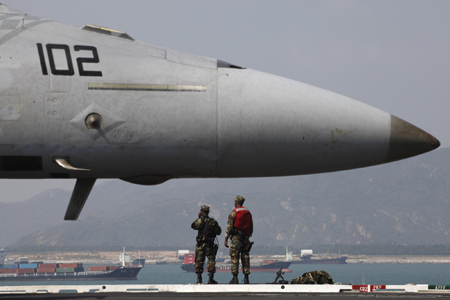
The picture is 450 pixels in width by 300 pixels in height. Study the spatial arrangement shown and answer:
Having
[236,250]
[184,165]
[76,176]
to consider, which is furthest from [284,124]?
[236,250]

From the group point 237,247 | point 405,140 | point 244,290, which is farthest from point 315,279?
point 405,140

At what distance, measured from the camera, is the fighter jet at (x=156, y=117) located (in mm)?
8383

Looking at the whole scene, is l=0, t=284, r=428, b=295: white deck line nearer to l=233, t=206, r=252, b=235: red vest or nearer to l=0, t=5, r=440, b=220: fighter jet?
l=233, t=206, r=252, b=235: red vest

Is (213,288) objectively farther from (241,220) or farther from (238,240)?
(241,220)

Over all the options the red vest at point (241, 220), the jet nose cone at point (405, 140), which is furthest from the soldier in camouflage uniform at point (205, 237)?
the jet nose cone at point (405, 140)

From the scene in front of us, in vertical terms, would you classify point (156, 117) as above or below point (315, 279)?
above

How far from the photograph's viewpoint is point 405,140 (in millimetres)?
8734

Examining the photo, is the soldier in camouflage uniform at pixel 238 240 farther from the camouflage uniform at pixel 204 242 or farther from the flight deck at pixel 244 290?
the flight deck at pixel 244 290

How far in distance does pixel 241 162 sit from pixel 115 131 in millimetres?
1876

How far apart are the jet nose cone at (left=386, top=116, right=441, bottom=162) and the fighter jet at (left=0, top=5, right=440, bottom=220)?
0.6 inches

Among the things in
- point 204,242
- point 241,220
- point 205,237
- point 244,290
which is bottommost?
point 244,290

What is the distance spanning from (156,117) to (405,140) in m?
3.63

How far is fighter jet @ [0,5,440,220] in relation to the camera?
8383 millimetres

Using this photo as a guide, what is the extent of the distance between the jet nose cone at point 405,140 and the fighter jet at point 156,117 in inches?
0.6
